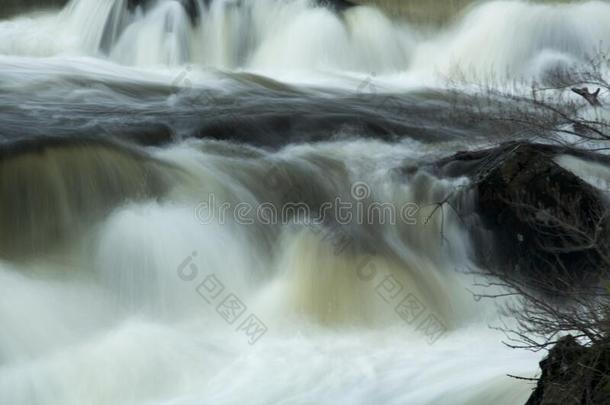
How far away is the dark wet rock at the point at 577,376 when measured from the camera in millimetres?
4367

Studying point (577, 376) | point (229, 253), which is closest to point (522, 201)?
point (229, 253)

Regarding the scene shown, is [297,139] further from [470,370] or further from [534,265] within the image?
[470,370]

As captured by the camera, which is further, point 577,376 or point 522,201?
point 522,201

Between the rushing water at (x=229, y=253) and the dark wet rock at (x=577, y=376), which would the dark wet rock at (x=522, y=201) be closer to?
the rushing water at (x=229, y=253)

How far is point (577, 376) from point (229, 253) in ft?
13.1

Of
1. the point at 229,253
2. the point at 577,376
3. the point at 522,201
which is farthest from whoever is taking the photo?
the point at 229,253

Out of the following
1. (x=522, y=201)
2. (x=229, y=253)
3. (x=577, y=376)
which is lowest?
(x=577, y=376)

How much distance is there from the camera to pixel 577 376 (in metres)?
4.47

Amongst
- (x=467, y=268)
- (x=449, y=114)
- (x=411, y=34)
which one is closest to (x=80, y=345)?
(x=467, y=268)

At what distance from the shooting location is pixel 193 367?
22.1 feet

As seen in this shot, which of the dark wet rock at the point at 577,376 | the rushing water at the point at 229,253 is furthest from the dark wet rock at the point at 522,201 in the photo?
the dark wet rock at the point at 577,376

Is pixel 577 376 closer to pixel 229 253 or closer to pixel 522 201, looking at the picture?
pixel 522 201

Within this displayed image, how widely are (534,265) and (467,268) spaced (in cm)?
59

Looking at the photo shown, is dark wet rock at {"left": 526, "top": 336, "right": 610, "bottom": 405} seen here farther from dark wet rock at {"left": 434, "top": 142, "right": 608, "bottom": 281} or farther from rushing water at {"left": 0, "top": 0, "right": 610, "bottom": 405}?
dark wet rock at {"left": 434, "top": 142, "right": 608, "bottom": 281}
